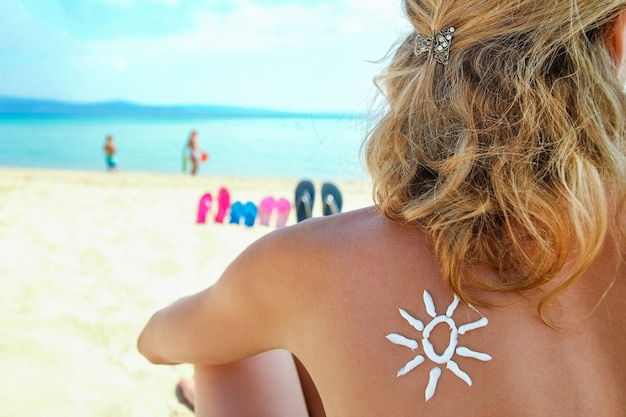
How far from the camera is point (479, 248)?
87 centimetres

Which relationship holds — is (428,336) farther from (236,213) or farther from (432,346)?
(236,213)

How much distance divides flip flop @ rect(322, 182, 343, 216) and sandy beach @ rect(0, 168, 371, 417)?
24.5 inches

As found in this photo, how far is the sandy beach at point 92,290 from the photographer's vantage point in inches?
75.3

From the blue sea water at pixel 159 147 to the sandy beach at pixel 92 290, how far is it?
17.6ft

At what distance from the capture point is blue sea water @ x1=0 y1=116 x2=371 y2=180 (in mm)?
14328

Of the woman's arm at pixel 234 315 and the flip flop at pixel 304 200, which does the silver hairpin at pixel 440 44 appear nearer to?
the woman's arm at pixel 234 315

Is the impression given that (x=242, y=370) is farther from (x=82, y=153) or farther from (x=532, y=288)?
Result: (x=82, y=153)

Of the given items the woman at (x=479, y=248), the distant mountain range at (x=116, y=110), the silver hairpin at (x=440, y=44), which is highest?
the distant mountain range at (x=116, y=110)

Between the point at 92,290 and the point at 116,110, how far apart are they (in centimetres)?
3467

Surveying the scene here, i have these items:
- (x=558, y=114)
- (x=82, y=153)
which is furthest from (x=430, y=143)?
(x=82, y=153)

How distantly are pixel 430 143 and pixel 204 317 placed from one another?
0.57 metres

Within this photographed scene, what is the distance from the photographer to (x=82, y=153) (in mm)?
19219

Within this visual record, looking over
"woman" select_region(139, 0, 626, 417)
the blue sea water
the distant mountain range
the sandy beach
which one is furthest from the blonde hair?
the distant mountain range

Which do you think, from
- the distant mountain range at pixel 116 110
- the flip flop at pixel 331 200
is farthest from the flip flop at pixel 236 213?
the distant mountain range at pixel 116 110
